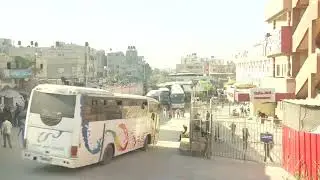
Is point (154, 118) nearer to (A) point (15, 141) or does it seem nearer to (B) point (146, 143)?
(B) point (146, 143)

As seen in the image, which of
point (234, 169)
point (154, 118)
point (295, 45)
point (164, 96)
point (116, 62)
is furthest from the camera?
point (116, 62)

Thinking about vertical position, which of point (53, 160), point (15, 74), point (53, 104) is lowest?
point (53, 160)

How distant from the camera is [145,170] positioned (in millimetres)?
19047

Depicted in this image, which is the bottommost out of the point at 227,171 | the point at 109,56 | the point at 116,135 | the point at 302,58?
the point at 227,171

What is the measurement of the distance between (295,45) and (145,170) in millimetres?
14685

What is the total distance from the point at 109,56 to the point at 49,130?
145131mm

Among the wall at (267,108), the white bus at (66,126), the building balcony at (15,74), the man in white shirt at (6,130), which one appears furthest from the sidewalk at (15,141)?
the wall at (267,108)

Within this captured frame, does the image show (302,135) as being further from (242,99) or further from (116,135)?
(242,99)

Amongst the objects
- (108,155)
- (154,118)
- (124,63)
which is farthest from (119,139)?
(124,63)

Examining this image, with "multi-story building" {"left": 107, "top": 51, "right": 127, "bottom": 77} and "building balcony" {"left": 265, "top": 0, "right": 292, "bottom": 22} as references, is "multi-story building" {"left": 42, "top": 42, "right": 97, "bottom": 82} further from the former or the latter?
"building balcony" {"left": 265, "top": 0, "right": 292, "bottom": 22}

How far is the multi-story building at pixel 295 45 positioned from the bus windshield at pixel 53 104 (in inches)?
527

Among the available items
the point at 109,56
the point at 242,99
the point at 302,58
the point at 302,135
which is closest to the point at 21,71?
the point at 242,99

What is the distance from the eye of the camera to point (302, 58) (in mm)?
30969

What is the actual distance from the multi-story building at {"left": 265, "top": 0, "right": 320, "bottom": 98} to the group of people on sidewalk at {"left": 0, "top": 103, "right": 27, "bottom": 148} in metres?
15.2
